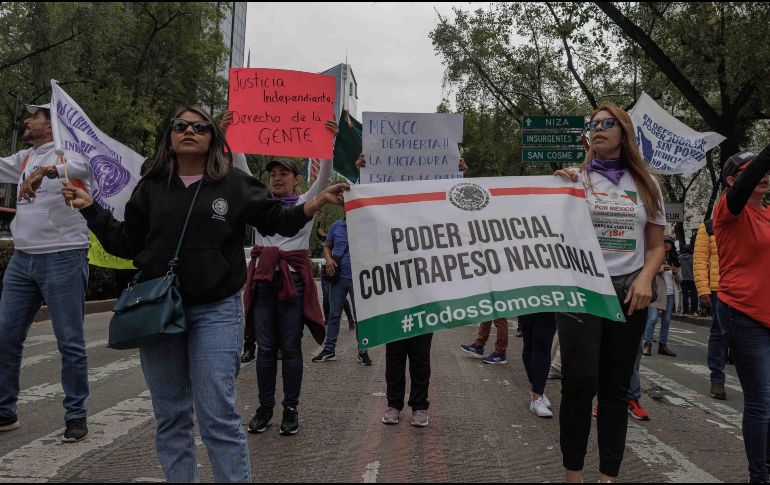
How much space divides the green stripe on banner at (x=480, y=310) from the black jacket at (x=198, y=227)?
661 millimetres

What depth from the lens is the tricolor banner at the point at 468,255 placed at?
10.7 feet

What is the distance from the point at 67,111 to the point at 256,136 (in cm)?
137

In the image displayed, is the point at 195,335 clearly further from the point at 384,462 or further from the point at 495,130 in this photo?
the point at 495,130

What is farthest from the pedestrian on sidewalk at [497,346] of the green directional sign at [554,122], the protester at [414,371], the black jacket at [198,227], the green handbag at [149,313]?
the green directional sign at [554,122]

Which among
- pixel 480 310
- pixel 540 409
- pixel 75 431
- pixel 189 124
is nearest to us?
pixel 189 124

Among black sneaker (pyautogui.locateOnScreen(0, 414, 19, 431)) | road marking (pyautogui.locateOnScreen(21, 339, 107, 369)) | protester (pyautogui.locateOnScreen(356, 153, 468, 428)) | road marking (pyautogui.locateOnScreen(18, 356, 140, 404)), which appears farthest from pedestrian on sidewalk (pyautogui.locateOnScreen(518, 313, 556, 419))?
road marking (pyautogui.locateOnScreen(21, 339, 107, 369))

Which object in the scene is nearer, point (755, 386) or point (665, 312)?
point (755, 386)

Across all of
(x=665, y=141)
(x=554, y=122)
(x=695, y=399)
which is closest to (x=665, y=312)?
(x=665, y=141)

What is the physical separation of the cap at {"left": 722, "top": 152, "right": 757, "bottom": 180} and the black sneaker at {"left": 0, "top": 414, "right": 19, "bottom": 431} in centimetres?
490

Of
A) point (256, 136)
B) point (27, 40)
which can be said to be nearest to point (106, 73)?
point (27, 40)

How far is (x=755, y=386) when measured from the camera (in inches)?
141

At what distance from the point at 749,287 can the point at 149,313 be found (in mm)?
3167

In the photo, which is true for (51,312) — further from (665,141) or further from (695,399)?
(665,141)

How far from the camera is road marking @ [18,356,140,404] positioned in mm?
5504
